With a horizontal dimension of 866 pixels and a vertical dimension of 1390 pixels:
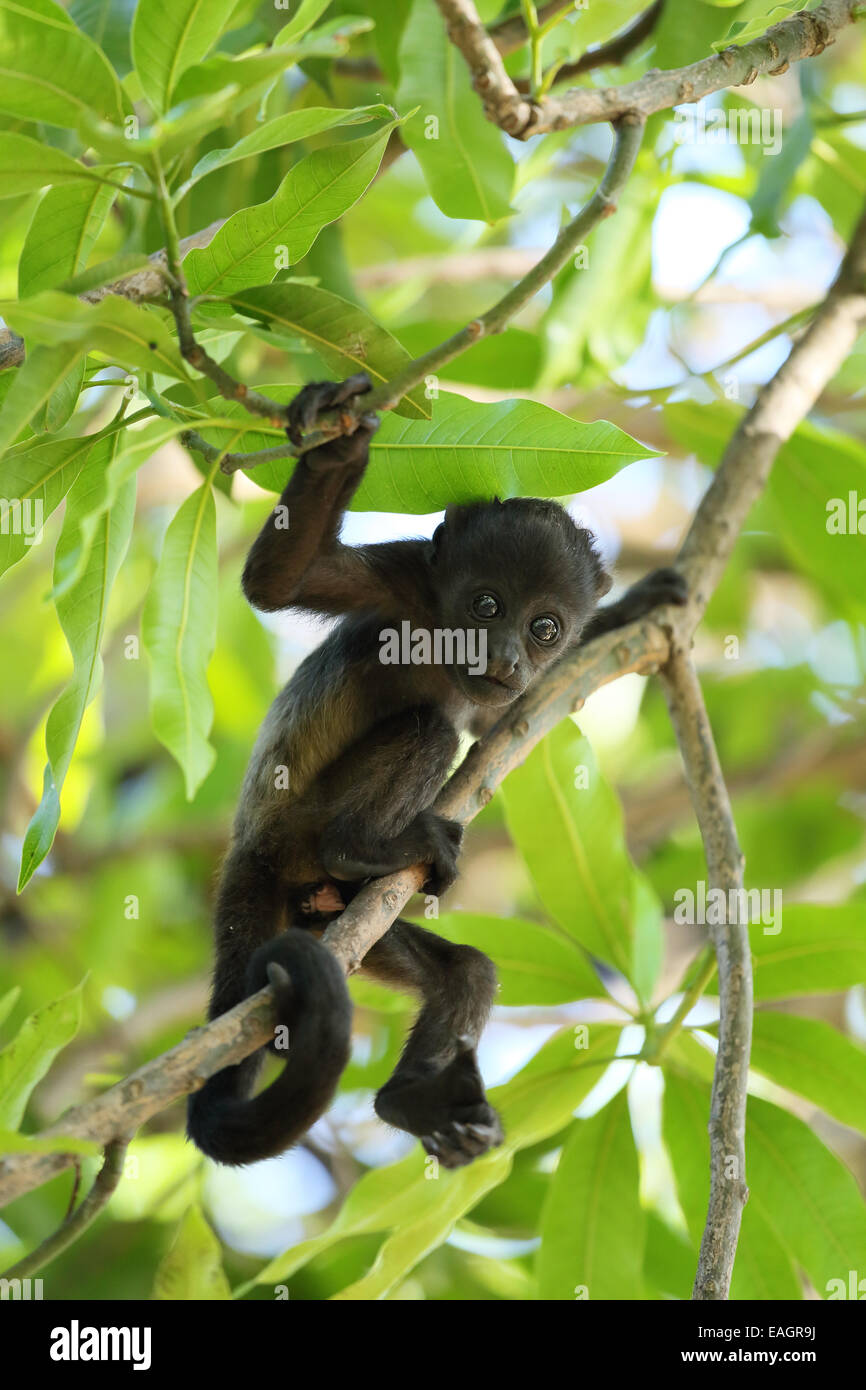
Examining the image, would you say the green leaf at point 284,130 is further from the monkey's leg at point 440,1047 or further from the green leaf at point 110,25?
the monkey's leg at point 440,1047

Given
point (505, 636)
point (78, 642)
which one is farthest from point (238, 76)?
point (505, 636)

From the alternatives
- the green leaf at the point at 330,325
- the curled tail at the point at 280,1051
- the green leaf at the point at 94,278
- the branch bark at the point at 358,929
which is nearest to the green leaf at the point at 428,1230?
the curled tail at the point at 280,1051

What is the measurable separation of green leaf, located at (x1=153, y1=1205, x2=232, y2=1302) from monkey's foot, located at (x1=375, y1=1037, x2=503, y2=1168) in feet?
2.01

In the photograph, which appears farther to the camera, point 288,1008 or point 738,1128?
point 738,1128

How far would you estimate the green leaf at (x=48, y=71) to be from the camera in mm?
2318

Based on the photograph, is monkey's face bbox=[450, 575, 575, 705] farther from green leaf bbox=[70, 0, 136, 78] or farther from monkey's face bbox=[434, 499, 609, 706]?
green leaf bbox=[70, 0, 136, 78]

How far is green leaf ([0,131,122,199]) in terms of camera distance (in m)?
2.39

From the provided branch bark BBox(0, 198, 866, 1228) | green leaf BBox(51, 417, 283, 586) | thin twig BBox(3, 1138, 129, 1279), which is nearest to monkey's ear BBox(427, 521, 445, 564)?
branch bark BBox(0, 198, 866, 1228)

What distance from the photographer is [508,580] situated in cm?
433

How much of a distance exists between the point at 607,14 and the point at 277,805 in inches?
101

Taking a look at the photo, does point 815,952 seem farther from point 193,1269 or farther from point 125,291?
point 125,291

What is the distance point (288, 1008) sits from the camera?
102 inches
